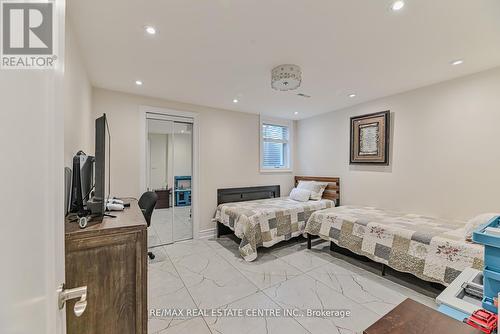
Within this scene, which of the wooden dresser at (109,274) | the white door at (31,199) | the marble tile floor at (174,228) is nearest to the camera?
the white door at (31,199)

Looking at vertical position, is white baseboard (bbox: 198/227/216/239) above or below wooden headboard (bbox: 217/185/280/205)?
below

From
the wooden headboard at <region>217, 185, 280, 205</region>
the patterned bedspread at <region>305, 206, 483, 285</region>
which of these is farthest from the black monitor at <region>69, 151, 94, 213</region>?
the patterned bedspread at <region>305, 206, 483, 285</region>

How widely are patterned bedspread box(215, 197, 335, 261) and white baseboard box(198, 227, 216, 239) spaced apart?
0.97ft

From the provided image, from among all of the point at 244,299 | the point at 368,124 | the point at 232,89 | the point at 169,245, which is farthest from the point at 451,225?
the point at 169,245

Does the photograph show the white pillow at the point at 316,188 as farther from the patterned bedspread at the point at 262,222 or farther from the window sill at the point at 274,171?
the window sill at the point at 274,171

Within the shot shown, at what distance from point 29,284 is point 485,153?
4.10m

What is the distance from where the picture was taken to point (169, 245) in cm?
372

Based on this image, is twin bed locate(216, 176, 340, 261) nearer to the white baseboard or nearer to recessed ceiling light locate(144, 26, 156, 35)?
the white baseboard

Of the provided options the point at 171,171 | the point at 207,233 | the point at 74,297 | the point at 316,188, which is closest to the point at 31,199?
the point at 74,297

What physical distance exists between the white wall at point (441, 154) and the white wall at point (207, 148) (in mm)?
2033

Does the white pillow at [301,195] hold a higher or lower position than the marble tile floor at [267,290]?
A: higher

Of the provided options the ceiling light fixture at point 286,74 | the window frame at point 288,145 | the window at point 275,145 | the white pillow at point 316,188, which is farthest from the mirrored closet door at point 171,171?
the white pillow at point 316,188

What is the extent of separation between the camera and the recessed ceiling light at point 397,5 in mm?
1550

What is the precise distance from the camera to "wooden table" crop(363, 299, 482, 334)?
75 centimetres
